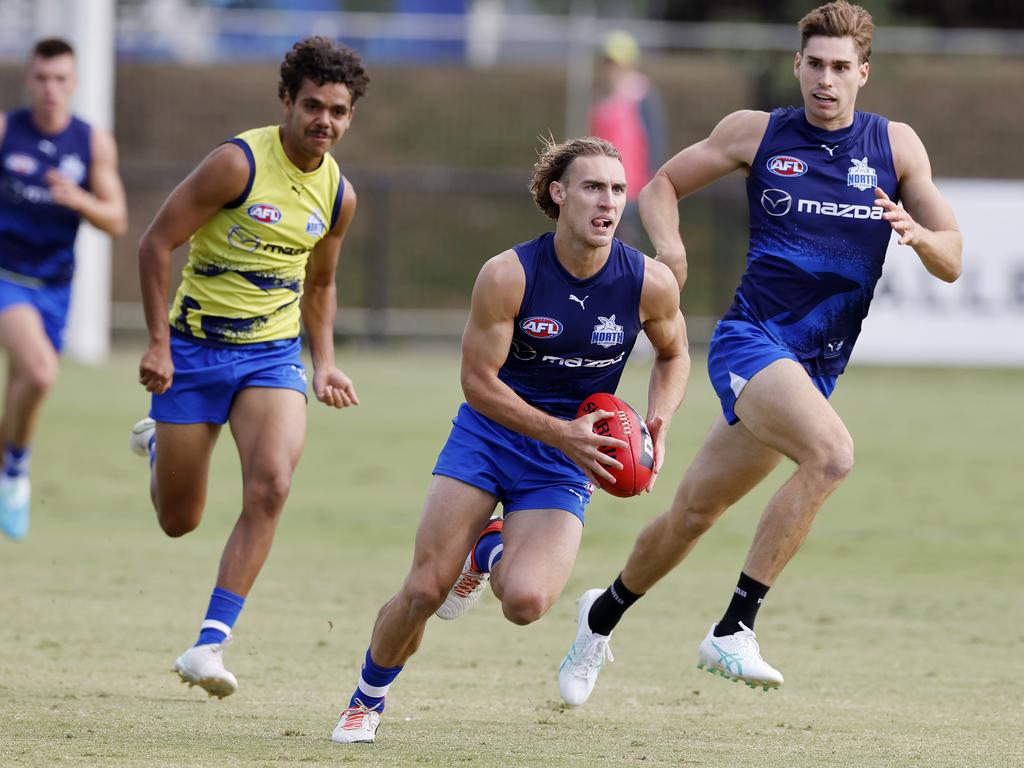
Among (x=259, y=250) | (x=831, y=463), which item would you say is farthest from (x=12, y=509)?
(x=831, y=463)

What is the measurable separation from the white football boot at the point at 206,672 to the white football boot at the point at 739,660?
5.62 ft

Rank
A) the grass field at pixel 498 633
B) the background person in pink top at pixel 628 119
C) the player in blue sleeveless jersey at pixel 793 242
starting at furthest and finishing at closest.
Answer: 1. the background person in pink top at pixel 628 119
2. the player in blue sleeveless jersey at pixel 793 242
3. the grass field at pixel 498 633

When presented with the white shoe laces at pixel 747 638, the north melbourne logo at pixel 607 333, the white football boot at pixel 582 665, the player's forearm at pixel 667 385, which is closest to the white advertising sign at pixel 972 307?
the white football boot at pixel 582 665

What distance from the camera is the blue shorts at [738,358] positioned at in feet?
22.1

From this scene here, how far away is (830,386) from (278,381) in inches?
88.5

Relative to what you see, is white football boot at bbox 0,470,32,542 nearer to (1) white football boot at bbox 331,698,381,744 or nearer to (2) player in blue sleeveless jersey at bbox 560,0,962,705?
(2) player in blue sleeveless jersey at bbox 560,0,962,705

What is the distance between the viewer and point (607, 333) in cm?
624

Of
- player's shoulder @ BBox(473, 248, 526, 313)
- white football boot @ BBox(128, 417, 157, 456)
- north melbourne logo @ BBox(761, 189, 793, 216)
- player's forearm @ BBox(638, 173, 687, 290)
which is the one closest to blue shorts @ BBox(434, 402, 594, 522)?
player's shoulder @ BBox(473, 248, 526, 313)

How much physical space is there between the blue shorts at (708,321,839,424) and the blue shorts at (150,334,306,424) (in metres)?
1.73

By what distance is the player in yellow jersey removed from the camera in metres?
6.85

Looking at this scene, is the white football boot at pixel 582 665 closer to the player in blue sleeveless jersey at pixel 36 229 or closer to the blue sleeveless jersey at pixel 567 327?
the blue sleeveless jersey at pixel 567 327

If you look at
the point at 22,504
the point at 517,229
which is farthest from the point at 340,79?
the point at 517,229

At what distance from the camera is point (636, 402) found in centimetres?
1656

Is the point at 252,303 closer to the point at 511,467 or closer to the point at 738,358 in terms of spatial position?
the point at 511,467
